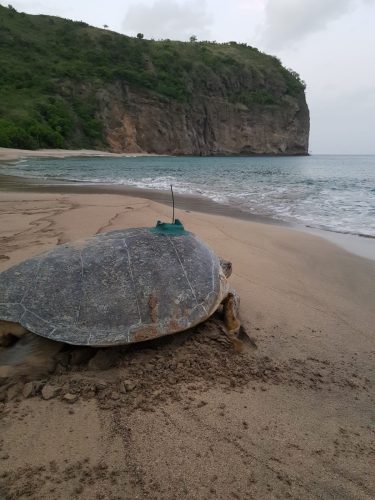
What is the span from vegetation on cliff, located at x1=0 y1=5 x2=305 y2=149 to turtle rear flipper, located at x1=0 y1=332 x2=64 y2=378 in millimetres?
42613

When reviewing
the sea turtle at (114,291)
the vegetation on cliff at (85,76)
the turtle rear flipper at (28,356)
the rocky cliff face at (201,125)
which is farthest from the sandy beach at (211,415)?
the rocky cliff face at (201,125)

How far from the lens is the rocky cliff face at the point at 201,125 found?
60.2 meters

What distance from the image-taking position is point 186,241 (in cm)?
321

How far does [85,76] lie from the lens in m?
58.4

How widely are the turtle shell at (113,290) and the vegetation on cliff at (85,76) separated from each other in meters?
42.5

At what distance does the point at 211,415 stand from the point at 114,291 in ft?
3.66

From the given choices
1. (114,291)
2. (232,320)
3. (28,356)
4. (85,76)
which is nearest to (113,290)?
(114,291)

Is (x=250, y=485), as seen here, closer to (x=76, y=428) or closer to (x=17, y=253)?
(x=76, y=428)

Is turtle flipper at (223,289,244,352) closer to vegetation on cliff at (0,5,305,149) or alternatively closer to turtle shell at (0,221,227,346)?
turtle shell at (0,221,227,346)

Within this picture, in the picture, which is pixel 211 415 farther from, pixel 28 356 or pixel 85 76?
pixel 85 76

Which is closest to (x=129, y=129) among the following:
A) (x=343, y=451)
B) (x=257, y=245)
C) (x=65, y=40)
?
(x=65, y=40)

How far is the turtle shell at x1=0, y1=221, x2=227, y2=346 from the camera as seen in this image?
8.43 feet

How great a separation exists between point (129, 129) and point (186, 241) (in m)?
61.9

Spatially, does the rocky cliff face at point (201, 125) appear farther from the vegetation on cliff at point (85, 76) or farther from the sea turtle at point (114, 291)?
the sea turtle at point (114, 291)
